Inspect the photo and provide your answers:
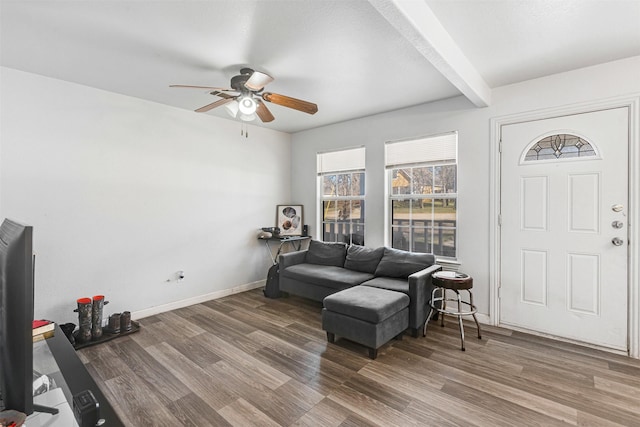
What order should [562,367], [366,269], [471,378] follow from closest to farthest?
[471,378]
[562,367]
[366,269]

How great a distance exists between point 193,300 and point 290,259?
4.70 ft

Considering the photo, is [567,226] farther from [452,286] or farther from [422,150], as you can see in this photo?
[422,150]

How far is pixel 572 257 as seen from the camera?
9.62ft

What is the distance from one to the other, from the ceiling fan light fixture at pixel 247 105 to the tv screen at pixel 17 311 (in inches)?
92.1

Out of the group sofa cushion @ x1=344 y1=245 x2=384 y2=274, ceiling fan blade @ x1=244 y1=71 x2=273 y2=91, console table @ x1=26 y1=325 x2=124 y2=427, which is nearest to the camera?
console table @ x1=26 y1=325 x2=124 y2=427

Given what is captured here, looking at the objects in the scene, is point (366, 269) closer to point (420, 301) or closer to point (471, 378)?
point (420, 301)

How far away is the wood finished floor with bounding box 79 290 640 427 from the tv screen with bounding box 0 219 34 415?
4.58 ft

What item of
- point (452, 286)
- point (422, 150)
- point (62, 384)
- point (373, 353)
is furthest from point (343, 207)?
point (62, 384)

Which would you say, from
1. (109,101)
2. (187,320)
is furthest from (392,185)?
(109,101)

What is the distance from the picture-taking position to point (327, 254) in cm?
441

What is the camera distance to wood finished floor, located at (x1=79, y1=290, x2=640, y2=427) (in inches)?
76.5

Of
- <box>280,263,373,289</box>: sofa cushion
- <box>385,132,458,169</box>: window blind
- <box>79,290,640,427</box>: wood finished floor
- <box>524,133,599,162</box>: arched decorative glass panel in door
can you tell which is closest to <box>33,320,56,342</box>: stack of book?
<box>79,290,640,427</box>: wood finished floor

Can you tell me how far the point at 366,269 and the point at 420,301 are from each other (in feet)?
3.36

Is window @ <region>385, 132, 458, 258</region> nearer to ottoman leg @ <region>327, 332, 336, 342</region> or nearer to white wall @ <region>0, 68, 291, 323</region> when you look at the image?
ottoman leg @ <region>327, 332, 336, 342</region>
